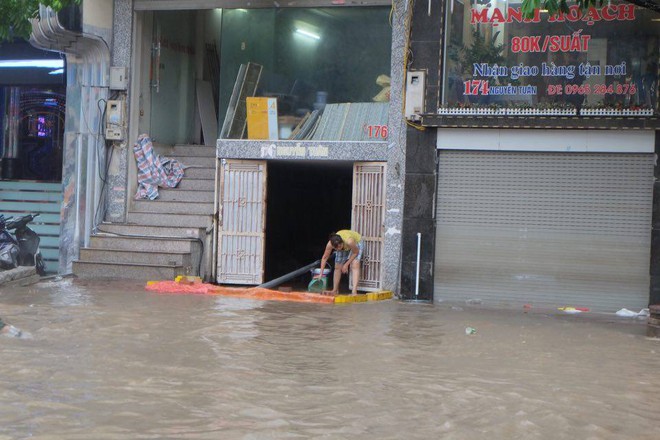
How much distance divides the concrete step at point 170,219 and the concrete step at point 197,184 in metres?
0.67

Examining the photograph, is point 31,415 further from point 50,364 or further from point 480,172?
point 480,172

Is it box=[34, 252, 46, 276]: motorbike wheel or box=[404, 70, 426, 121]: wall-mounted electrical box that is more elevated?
box=[404, 70, 426, 121]: wall-mounted electrical box

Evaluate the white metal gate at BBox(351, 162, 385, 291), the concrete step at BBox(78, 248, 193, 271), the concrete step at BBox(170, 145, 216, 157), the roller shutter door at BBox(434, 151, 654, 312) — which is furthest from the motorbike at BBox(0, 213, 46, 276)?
the roller shutter door at BBox(434, 151, 654, 312)

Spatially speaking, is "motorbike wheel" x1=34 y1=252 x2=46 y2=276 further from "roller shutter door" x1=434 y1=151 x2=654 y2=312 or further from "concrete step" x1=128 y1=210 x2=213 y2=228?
"roller shutter door" x1=434 y1=151 x2=654 y2=312

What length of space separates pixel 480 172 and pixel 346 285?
336 cm

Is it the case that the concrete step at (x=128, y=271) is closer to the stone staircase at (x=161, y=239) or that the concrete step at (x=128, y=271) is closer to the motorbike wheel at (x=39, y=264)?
the stone staircase at (x=161, y=239)

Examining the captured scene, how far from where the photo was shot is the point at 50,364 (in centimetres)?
873

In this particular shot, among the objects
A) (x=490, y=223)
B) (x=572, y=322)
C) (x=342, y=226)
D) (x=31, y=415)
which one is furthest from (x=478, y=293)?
(x=31, y=415)

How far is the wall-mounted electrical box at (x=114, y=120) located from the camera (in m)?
16.8

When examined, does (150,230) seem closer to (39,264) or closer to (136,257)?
(136,257)

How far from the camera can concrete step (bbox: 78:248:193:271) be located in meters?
15.9

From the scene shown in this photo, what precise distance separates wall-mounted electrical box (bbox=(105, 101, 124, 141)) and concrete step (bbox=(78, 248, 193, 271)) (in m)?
2.08

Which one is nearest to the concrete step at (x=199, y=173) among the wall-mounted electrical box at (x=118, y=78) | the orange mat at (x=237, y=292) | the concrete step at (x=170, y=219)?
the concrete step at (x=170, y=219)

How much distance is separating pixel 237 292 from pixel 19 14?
6.52 meters
